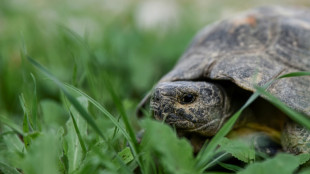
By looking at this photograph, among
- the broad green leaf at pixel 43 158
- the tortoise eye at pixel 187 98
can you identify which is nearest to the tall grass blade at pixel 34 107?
the broad green leaf at pixel 43 158

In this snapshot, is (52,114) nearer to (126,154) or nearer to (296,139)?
(126,154)

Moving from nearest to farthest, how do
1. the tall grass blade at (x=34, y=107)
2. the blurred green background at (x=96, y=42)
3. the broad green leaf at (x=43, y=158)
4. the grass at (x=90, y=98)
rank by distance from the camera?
the broad green leaf at (x=43, y=158) < the grass at (x=90, y=98) < the tall grass blade at (x=34, y=107) < the blurred green background at (x=96, y=42)

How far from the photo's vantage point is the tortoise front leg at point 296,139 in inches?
83.2

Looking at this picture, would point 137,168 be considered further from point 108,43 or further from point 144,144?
point 108,43

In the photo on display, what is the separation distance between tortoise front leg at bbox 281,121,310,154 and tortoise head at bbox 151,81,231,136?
1.23 feet

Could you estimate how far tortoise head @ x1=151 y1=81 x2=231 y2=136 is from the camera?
6.86 feet

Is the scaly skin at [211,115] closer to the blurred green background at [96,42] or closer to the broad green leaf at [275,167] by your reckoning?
the blurred green background at [96,42]

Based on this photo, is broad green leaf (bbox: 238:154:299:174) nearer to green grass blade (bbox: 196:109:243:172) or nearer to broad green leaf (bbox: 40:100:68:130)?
green grass blade (bbox: 196:109:243:172)

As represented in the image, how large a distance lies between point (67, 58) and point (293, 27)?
2217mm

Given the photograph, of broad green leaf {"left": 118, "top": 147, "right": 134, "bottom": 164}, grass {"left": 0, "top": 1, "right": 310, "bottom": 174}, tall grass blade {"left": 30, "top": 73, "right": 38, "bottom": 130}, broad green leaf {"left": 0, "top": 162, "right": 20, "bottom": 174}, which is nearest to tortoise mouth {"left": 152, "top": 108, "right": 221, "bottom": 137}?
grass {"left": 0, "top": 1, "right": 310, "bottom": 174}

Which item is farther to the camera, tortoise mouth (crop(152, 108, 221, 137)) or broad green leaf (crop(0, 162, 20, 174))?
tortoise mouth (crop(152, 108, 221, 137))

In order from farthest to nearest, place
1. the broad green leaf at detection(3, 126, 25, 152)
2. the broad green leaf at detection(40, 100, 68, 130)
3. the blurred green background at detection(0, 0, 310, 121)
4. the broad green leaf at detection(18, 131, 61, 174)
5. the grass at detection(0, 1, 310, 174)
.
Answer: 1. the blurred green background at detection(0, 0, 310, 121)
2. the broad green leaf at detection(40, 100, 68, 130)
3. the broad green leaf at detection(3, 126, 25, 152)
4. the grass at detection(0, 1, 310, 174)
5. the broad green leaf at detection(18, 131, 61, 174)

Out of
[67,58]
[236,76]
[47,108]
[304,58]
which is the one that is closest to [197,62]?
[236,76]

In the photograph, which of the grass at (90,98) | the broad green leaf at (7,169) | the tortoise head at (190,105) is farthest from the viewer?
the tortoise head at (190,105)
